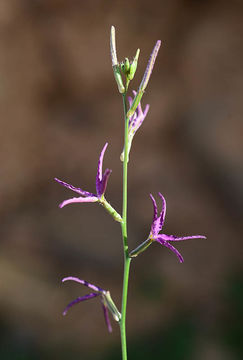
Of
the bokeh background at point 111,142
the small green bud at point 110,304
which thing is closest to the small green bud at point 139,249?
the small green bud at point 110,304

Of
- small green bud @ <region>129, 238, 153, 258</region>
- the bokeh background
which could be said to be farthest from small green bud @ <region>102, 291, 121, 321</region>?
the bokeh background

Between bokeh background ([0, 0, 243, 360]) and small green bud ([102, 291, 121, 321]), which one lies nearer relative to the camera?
small green bud ([102, 291, 121, 321])

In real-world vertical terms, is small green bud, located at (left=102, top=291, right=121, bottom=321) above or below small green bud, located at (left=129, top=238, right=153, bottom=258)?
below

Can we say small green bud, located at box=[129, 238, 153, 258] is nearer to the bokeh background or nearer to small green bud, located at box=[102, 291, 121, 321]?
small green bud, located at box=[102, 291, 121, 321]

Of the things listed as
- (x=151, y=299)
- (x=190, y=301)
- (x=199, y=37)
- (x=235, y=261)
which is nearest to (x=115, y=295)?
(x=151, y=299)

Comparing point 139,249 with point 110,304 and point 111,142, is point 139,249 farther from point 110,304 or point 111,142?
point 111,142

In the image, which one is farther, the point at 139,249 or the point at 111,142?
the point at 111,142

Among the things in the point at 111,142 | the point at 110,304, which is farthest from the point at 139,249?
the point at 111,142

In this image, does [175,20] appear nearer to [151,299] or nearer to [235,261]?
[235,261]

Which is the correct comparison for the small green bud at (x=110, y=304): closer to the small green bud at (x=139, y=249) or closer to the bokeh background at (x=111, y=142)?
the small green bud at (x=139, y=249)
